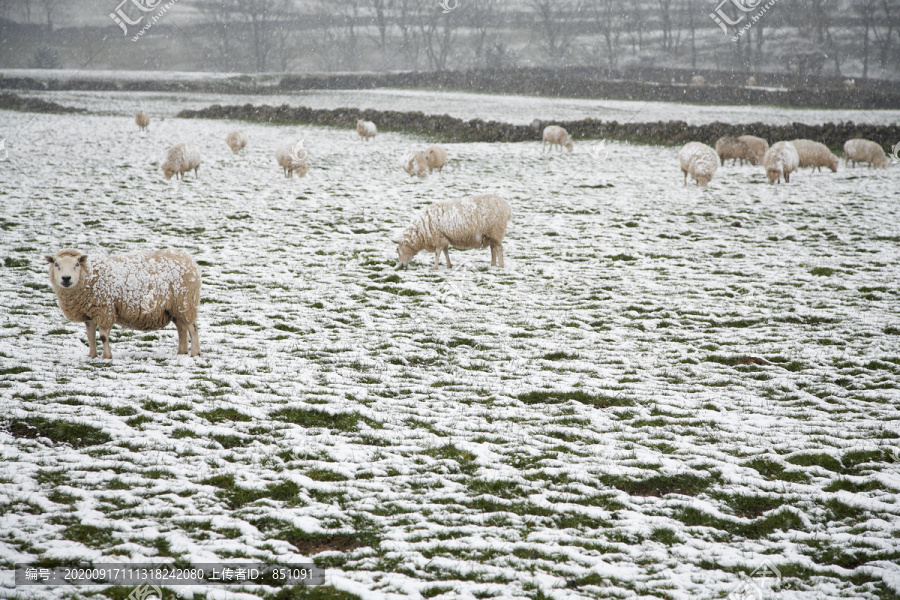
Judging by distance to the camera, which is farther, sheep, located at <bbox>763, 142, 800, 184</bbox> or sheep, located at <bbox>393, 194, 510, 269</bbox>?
sheep, located at <bbox>763, 142, 800, 184</bbox>

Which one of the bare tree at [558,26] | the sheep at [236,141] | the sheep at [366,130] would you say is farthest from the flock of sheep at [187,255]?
the bare tree at [558,26]

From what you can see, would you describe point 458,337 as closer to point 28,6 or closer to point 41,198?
point 41,198

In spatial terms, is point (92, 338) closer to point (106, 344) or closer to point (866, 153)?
point (106, 344)

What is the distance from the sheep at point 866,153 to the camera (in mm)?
24062

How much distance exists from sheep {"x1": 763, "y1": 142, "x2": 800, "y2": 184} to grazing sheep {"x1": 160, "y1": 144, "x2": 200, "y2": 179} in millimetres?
21271

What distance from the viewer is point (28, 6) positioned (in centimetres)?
9444

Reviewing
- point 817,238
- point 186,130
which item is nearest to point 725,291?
point 817,238

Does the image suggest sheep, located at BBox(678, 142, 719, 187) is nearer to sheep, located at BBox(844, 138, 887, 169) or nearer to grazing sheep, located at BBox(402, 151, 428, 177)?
sheep, located at BBox(844, 138, 887, 169)

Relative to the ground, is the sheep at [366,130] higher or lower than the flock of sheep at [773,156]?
higher

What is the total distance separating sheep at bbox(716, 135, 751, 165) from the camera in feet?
82.9

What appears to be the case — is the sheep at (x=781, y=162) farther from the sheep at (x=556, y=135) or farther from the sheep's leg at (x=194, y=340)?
the sheep's leg at (x=194, y=340)

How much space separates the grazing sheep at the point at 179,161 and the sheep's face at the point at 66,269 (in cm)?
1451

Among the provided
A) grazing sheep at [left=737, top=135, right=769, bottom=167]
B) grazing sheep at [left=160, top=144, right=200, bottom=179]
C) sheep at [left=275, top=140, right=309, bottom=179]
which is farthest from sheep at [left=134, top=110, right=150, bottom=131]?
grazing sheep at [left=737, top=135, right=769, bottom=167]

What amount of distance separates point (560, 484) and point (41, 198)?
18273 millimetres
